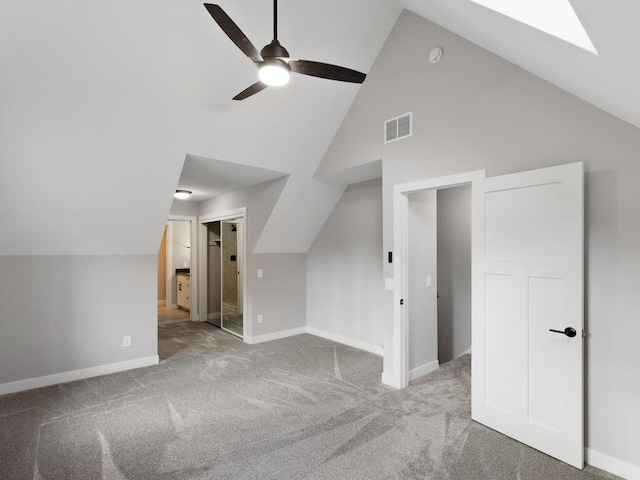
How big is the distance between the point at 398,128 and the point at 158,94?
2350 mm

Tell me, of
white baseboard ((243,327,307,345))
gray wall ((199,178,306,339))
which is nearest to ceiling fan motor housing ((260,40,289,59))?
gray wall ((199,178,306,339))

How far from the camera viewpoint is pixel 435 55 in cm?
315

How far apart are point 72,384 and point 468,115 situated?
4.93m

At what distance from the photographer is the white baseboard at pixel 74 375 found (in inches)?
136

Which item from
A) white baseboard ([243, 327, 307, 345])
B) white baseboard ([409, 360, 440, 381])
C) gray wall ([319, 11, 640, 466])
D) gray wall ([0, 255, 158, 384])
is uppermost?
gray wall ([319, 11, 640, 466])

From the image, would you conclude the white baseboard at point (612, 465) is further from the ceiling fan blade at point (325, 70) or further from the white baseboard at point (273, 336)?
the white baseboard at point (273, 336)

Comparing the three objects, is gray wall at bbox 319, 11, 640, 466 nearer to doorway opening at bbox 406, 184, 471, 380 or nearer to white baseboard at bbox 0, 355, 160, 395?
doorway opening at bbox 406, 184, 471, 380

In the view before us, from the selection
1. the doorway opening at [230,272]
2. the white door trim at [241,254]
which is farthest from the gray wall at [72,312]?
the doorway opening at [230,272]

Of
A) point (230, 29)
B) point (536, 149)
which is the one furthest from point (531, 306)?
point (230, 29)

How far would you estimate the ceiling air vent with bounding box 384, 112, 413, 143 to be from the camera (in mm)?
3379

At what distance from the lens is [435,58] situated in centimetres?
315

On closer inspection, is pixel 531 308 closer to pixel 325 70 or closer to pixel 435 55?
pixel 325 70

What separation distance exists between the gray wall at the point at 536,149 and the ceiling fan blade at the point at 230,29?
187cm

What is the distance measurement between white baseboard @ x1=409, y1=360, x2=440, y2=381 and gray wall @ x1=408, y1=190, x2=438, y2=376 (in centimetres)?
1
